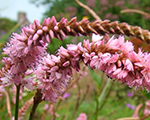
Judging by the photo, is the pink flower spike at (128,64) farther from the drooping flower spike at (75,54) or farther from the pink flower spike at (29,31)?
the pink flower spike at (29,31)

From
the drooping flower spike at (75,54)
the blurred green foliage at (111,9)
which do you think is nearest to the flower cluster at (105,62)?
the drooping flower spike at (75,54)

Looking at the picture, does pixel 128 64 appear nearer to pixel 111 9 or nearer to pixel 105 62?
pixel 105 62

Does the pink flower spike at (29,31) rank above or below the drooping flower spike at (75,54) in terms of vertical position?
above

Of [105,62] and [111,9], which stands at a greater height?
[111,9]

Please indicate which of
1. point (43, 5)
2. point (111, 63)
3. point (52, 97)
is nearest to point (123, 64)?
point (111, 63)

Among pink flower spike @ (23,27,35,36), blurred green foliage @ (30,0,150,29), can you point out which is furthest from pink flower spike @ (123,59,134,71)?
blurred green foliage @ (30,0,150,29)

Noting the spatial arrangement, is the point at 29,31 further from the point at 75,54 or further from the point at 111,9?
the point at 111,9

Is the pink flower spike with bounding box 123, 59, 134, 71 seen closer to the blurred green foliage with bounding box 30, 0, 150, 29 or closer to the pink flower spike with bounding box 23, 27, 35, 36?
the pink flower spike with bounding box 23, 27, 35, 36

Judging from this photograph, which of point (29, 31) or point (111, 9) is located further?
point (111, 9)

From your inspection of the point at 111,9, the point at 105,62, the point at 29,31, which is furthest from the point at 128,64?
the point at 111,9

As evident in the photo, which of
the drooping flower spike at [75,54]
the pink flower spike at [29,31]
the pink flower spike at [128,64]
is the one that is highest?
the pink flower spike at [29,31]

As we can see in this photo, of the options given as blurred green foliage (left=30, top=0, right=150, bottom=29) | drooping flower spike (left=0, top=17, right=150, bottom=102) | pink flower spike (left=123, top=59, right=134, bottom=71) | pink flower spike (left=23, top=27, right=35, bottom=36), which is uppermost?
blurred green foliage (left=30, top=0, right=150, bottom=29)
